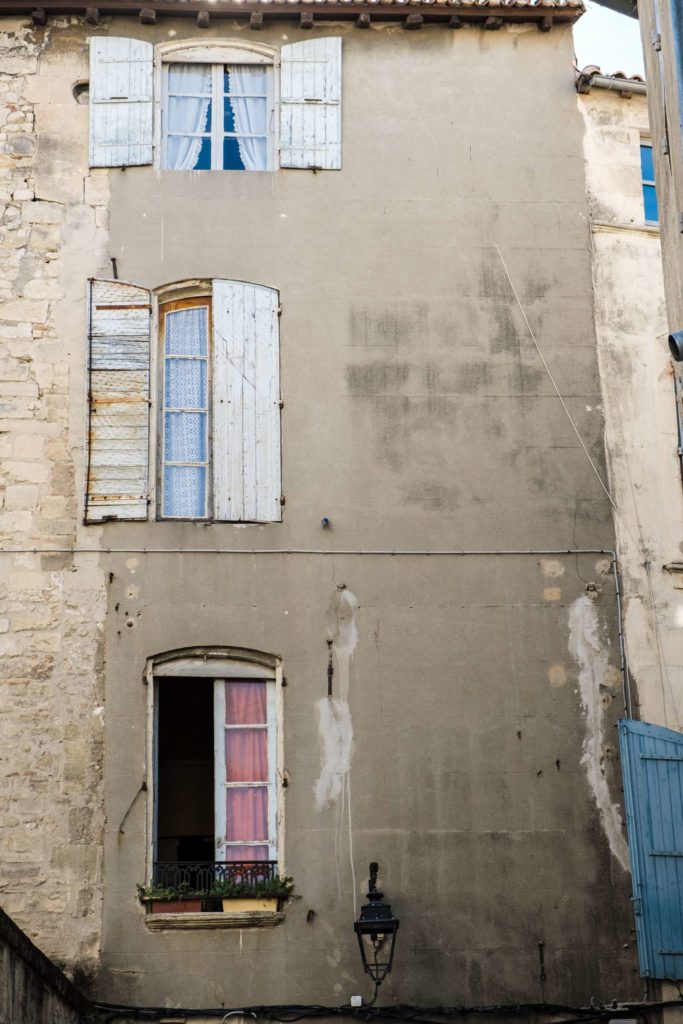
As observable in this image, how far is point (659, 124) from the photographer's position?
36.8 ft

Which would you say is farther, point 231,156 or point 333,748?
point 231,156

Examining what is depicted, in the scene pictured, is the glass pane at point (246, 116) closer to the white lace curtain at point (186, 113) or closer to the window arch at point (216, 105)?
the window arch at point (216, 105)

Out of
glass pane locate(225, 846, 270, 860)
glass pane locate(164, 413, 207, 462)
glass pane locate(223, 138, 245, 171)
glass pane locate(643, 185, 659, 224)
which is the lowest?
glass pane locate(225, 846, 270, 860)

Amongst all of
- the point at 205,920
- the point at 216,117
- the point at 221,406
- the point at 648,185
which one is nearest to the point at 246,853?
the point at 205,920

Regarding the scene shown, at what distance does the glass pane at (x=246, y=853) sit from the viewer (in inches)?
476

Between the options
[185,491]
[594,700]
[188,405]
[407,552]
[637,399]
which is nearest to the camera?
[594,700]

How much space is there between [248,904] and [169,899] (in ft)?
2.03

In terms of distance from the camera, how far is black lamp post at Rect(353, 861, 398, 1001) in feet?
38.0

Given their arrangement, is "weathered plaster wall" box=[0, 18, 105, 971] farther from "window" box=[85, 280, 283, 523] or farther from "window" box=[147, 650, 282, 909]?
"window" box=[147, 650, 282, 909]

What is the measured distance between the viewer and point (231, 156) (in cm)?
1381

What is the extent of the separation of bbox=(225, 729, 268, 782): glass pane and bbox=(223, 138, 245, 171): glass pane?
514 cm

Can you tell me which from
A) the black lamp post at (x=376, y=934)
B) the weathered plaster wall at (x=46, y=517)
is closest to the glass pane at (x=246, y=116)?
the weathered plaster wall at (x=46, y=517)

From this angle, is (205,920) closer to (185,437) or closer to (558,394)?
(185,437)

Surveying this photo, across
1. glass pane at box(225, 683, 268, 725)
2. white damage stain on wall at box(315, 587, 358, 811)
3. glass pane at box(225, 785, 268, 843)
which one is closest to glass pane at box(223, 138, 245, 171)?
white damage stain on wall at box(315, 587, 358, 811)
